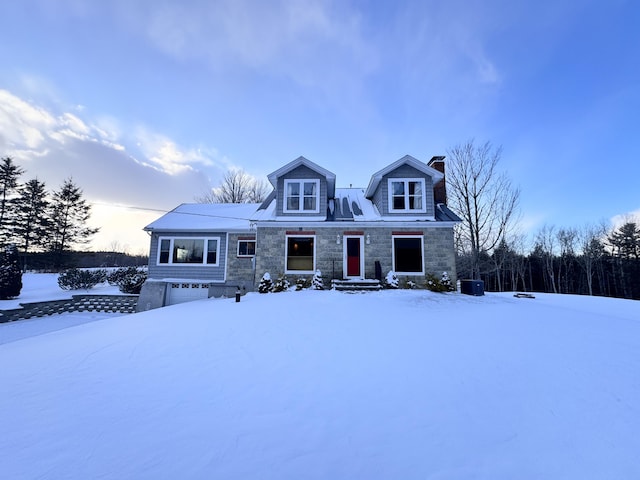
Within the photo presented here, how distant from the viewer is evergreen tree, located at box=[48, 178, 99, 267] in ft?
91.2

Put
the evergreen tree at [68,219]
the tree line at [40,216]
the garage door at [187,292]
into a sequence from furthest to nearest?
the evergreen tree at [68,219] → the tree line at [40,216] → the garage door at [187,292]

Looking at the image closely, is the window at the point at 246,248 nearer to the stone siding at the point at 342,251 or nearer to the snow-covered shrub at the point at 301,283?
the stone siding at the point at 342,251

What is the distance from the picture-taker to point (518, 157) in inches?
702

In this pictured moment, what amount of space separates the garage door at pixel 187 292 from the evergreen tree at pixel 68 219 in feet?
79.3

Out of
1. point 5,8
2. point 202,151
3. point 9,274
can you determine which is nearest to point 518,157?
point 202,151

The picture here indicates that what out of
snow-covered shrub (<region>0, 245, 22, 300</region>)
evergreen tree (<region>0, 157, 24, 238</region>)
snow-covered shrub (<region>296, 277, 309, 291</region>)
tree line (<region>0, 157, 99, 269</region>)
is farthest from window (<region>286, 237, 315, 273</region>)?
evergreen tree (<region>0, 157, 24, 238</region>)

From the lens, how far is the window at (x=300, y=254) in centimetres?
1302

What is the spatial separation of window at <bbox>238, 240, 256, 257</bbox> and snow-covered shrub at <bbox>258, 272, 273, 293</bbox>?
9.01ft

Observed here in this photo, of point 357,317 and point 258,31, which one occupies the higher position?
point 258,31

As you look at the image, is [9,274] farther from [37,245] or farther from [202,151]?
[37,245]

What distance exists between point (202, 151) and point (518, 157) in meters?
23.1

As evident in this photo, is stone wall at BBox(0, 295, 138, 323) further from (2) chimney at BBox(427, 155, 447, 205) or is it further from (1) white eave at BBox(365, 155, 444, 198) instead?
(2) chimney at BBox(427, 155, 447, 205)

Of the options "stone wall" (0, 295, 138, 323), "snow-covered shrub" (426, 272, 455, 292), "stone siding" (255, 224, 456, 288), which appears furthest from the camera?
"stone wall" (0, 295, 138, 323)

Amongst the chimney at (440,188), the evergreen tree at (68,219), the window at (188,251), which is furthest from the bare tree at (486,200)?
the evergreen tree at (68,219)
